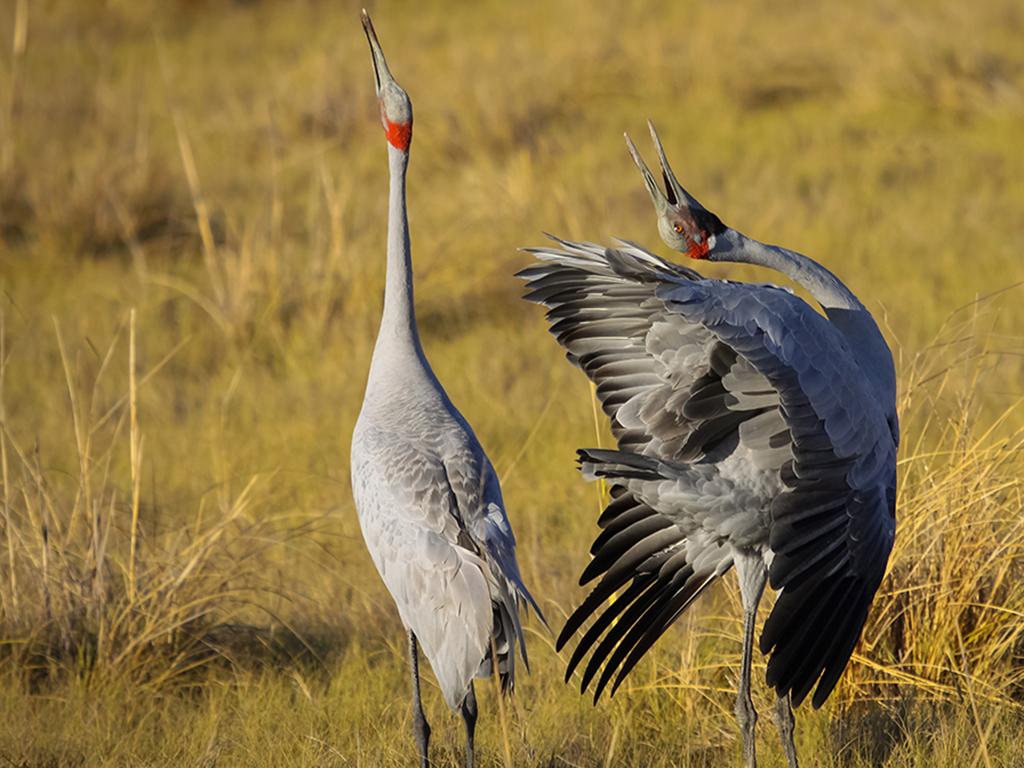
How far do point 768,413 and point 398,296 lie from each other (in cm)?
130

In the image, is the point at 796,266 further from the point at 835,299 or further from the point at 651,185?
the point at 651,185

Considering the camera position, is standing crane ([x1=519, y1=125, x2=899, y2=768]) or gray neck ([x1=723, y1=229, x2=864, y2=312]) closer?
standing crane ([x1=519, y1=125, x2=899, y2=768])

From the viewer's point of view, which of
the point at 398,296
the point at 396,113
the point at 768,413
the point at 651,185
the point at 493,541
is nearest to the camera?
the point at 768,413

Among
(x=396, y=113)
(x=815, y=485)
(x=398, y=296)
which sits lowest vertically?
(x=815, y=485)

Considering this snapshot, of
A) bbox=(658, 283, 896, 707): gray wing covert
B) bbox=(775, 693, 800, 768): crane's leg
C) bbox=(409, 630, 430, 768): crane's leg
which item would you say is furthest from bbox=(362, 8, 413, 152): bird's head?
bbox=(775, 693, 800, 768): crane's leg

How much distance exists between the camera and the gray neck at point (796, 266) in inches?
154

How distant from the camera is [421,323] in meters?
8.15

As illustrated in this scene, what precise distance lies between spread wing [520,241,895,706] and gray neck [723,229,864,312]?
30cm

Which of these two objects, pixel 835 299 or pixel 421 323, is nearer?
pixel 835 299

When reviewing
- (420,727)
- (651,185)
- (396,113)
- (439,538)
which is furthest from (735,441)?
(396,113)

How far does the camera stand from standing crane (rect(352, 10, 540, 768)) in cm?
389

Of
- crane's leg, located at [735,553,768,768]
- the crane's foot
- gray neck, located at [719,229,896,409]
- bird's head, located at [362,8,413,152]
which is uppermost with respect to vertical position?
bird's head, located at [362,8,413,152]

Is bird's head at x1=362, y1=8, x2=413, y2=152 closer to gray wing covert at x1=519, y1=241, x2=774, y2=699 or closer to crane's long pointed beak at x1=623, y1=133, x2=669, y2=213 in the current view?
gray wing covert at x1=519, y1=241, x2=774, y2=699

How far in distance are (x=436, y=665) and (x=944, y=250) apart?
5222 millimetres
